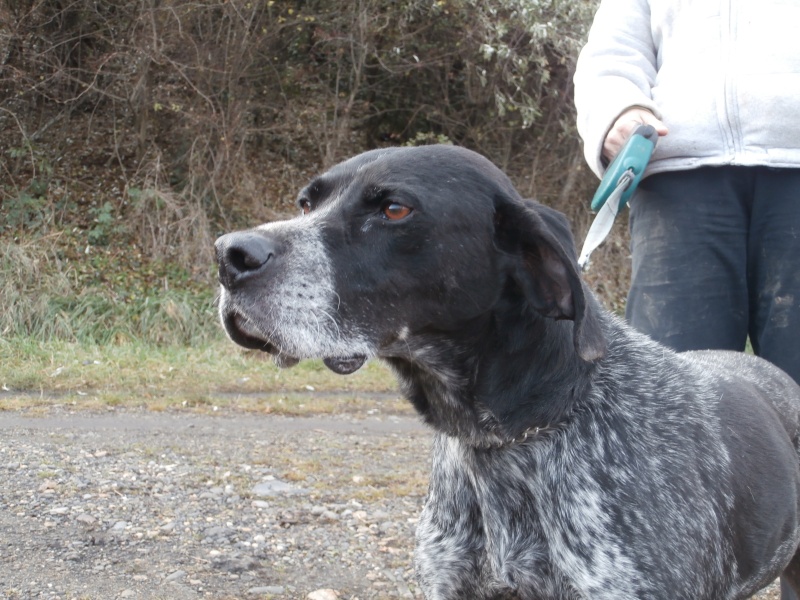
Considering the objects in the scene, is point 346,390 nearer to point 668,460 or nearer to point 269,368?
point 269,368

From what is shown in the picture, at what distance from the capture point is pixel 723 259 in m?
3.69

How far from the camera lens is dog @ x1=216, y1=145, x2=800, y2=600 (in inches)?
104

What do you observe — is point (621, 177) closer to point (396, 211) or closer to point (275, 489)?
point (396, 211)

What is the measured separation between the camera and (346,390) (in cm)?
879

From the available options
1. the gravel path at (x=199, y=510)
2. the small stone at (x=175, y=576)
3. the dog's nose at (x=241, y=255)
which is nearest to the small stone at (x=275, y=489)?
the gravel path at (x=199, y=510)

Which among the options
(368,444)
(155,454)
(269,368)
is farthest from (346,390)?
(155,454)

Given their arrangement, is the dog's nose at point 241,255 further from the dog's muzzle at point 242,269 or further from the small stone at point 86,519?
the small stone at point 86,519

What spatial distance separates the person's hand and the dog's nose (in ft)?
5.22

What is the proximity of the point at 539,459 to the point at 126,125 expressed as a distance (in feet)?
35.1

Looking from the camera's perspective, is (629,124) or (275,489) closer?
(629,124)

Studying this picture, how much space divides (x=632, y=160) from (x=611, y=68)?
2.01 feet

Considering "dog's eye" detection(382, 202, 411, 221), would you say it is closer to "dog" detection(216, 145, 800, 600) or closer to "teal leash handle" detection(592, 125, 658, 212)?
"dog" detection(216, 145, 800, 600)

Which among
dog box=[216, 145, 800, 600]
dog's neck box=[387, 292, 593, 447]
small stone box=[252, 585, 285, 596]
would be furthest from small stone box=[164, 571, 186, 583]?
dog's neck box=[387, 292, 593, 447]

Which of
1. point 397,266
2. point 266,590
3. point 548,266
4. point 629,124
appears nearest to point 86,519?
point 266,590
